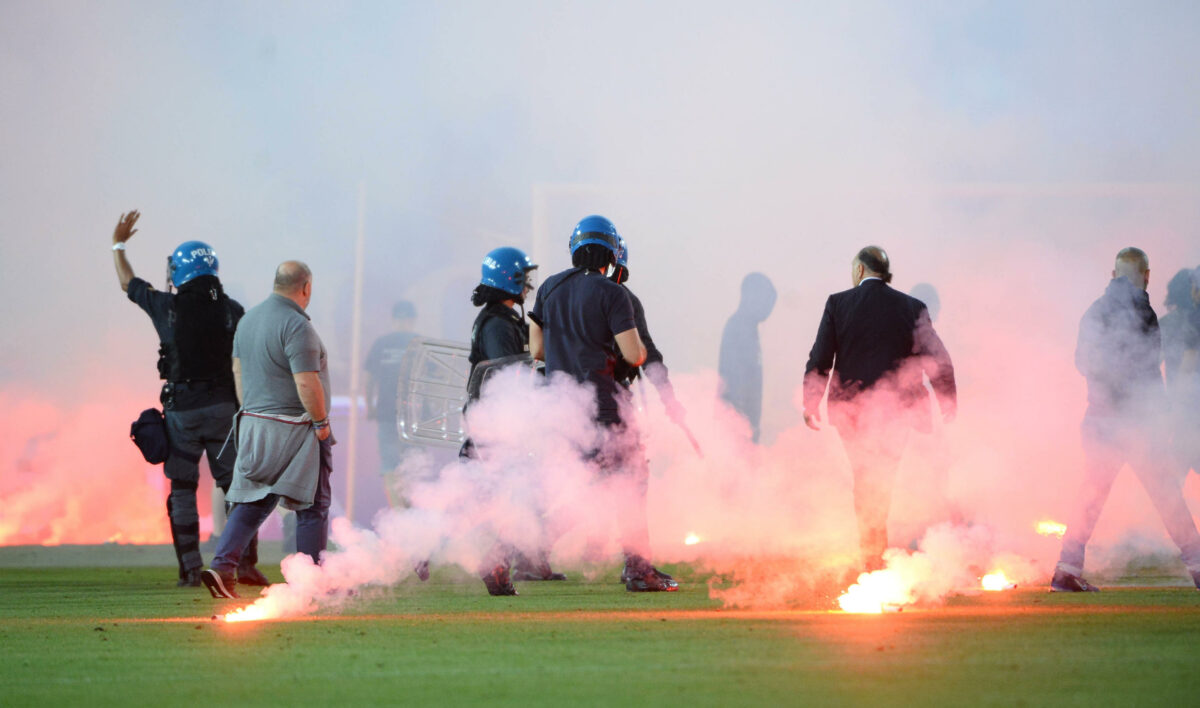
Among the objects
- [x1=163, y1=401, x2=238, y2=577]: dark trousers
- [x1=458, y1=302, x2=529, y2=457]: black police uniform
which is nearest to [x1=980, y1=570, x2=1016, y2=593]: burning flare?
[x1=458, y1=302, x2=529, y2=457]: black police uniform

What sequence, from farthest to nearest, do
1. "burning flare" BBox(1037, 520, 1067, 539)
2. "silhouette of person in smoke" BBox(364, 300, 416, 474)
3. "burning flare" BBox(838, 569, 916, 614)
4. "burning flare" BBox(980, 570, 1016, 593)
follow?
"silhouette of person in smoke" BBox(364, 300, 416, 474), "burning flare" BBox(1037, 520, 1067, 539), "burning flare" BBox(980, 570, 1016, 593), "burning flare" BBox(838, 569, 916, 614)

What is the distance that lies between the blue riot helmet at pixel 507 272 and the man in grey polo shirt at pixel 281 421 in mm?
877

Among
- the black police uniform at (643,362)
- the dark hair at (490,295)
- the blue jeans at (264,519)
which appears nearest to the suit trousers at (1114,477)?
the black police uniform at (643,362)

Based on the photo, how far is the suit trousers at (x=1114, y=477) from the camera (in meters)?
4.79

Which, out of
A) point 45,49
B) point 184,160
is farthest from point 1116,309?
point 45,49

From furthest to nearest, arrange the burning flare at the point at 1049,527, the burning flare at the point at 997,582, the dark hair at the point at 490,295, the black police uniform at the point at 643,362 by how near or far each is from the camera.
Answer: the burning flare at the point at 1049,527
the dark hair at the point at 490,295
the burning flare at the point at 997,582
the black police uniform at the point at 643,362

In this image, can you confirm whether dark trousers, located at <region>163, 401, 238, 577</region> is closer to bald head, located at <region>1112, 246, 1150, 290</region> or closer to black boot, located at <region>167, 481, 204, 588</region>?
black boot, located at <region>167, 481, 204, 588</region>

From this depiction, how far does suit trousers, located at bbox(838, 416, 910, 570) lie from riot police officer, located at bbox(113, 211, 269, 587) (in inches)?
114

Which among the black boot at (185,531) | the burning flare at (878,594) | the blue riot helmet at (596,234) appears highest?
the blue riot helmet at (596,234)

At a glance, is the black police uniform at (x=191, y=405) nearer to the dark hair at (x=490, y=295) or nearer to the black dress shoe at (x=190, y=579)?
the black dress shoe at (x=190, y=579)

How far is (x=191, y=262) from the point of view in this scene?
6211 mm

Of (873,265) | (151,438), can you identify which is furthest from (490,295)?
(151,438)

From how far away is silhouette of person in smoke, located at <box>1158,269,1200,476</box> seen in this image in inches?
206

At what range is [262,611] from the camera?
422 centimetres
